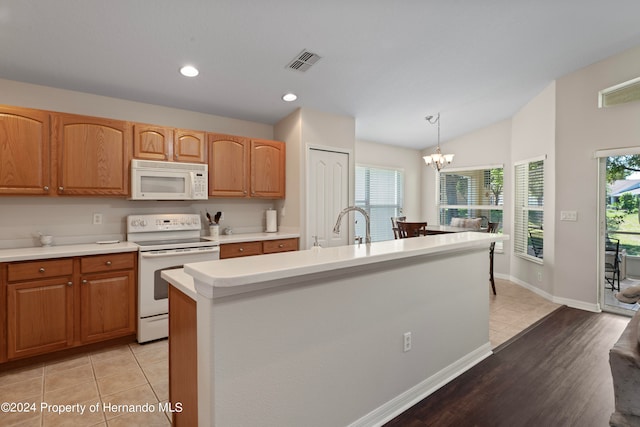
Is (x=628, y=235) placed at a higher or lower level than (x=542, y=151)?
lower

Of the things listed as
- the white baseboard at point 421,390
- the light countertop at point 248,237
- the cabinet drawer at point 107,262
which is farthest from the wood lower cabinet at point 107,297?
the white baseboard at point 421,390

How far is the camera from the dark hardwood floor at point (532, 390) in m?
1.89

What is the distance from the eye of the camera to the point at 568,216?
163 inches

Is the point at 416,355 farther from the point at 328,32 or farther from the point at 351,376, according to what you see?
the point at 328,32

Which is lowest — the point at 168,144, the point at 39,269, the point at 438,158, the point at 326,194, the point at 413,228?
the point at 39,269

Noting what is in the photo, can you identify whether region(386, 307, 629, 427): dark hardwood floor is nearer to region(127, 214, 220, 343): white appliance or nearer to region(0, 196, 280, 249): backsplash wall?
region(127, 214, 220, 343): white appliance

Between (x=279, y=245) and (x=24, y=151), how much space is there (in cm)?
251

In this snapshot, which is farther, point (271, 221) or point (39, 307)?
point (271, 221)

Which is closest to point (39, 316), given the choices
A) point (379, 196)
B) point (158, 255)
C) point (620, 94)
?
point (158, 255)

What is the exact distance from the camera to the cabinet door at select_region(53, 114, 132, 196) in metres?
2.82

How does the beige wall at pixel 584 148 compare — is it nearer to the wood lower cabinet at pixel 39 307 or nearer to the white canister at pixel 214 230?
the white canister at pixel 214 230

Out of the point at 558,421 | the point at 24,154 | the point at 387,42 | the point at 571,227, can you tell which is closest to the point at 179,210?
the point at 24,154

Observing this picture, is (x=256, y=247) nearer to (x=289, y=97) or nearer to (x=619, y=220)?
(x=289, y=97)

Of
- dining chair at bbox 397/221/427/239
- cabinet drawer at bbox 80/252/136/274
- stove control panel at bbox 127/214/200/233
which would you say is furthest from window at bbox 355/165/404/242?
cabinet drawer at bbox 80/252/136/274
